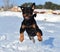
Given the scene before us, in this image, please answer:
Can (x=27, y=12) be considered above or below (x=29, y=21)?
above

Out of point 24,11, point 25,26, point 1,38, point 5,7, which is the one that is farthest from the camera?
point 5,7

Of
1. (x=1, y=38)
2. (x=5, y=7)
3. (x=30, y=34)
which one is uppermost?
(x=30, y=34)

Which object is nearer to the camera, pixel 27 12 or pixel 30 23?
pixel 27 12

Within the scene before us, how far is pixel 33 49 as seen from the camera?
664 centimetres

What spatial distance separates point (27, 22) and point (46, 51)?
3.17 feet

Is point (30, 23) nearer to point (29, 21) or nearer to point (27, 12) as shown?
point (29, 21)

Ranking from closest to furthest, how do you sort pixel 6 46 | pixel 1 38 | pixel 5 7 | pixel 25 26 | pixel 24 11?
pixel 24 11
pixel 25 26
pixel 6 46
pixel 1 38
pixel 5 7

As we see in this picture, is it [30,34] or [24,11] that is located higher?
[24,11]

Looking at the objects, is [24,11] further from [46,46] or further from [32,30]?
[46,46]

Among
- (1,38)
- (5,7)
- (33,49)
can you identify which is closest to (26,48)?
(33,49)

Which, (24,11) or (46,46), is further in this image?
(46,46)

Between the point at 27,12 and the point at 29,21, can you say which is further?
the point at 29,21

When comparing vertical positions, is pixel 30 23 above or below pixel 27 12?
below

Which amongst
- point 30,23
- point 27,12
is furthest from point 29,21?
point 27,12
